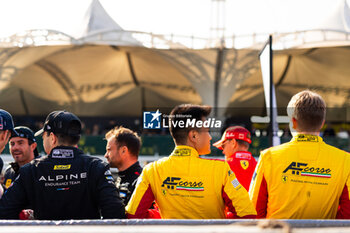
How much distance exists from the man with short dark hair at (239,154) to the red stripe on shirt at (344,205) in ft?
6.66

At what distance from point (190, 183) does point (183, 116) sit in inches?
19.4

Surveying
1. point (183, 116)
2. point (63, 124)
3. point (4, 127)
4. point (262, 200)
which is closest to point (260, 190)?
point (262, 200)

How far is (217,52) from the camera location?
113 feet

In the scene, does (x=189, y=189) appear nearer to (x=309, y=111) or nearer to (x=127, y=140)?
(x=309, y=111)

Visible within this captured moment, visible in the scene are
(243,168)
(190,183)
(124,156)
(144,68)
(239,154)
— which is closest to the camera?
(190,183)

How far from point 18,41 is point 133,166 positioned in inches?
1247

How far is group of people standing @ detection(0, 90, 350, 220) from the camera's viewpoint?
281 cm

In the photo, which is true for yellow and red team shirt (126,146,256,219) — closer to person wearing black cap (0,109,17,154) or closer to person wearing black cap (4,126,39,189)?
person wearing black cap (0,109,17,154)

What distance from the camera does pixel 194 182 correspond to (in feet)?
9.53

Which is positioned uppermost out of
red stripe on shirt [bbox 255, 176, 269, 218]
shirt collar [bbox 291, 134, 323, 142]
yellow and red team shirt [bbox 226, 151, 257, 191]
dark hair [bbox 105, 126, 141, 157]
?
shirt collar [bbox 291, 134, 323, 142]

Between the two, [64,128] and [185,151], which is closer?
[185,151]

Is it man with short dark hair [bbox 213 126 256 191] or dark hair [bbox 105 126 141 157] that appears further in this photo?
man with short dark hair [bbox 213 126 256 191]

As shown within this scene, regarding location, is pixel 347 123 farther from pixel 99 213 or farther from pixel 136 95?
pixel 99 213

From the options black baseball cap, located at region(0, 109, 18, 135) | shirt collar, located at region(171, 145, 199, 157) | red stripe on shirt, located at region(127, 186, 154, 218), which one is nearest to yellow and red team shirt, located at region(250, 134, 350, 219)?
shirt collar, located at region(171, 145, 199, 157)
